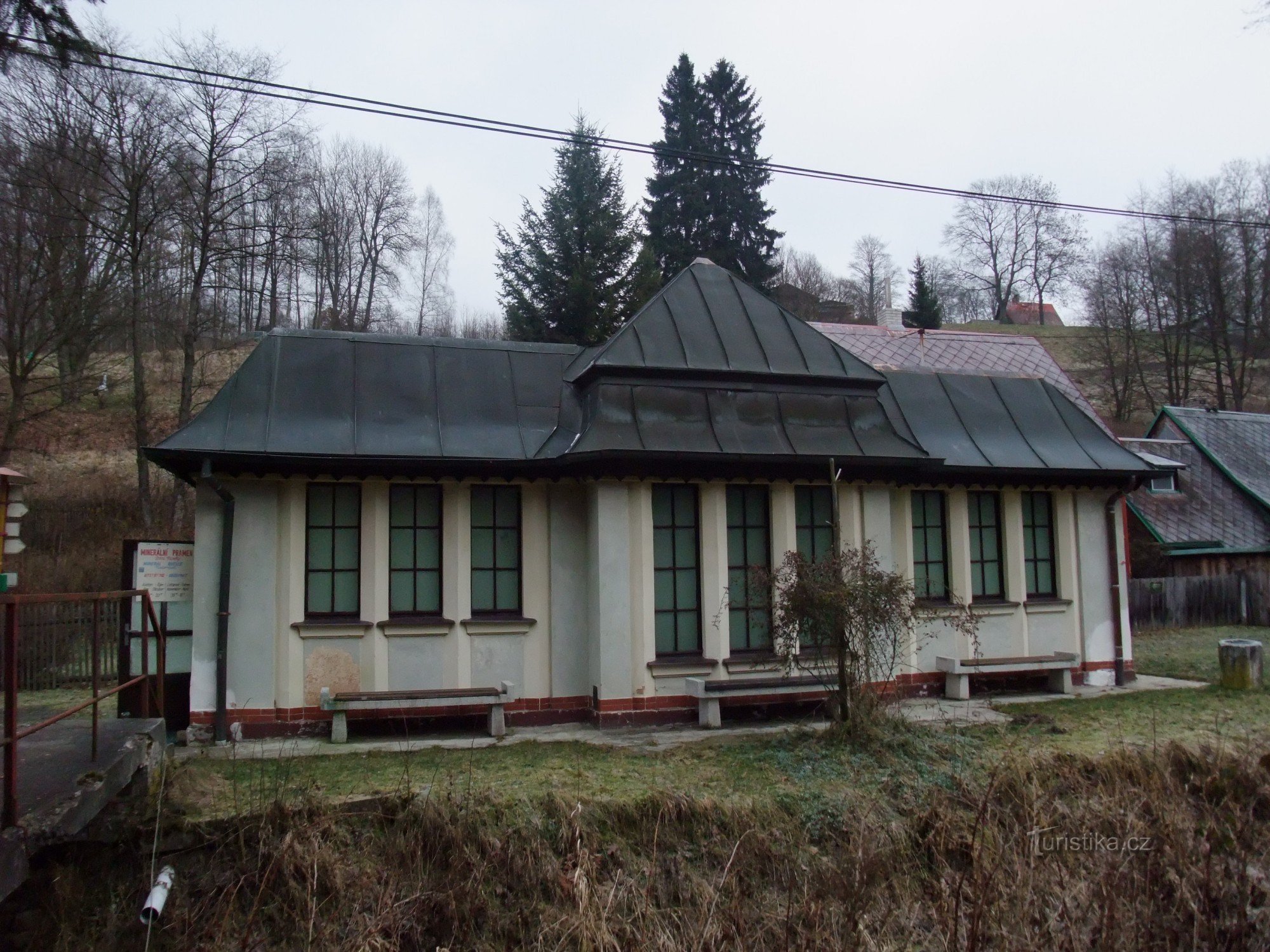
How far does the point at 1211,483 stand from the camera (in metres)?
23.7

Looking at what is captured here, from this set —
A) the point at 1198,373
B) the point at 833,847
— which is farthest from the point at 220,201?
the point at 1198,373

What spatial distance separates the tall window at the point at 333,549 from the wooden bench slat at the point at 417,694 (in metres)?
1.01

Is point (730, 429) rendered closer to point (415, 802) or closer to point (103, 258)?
point (415, 802)

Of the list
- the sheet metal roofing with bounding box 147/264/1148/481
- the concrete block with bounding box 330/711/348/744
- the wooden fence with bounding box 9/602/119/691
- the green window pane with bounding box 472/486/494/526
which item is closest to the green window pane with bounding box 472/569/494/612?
the green window pane with bounding box 472/486/494/526

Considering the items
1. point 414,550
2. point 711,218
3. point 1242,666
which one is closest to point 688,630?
point 414,550

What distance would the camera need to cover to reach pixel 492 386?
11.9m

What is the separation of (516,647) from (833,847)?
4.81 m

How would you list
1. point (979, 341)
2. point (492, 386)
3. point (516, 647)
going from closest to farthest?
1. point (516, 647)
2. point (492, 386)
3. point (979, 341)

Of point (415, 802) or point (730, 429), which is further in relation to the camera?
point (730, 429)

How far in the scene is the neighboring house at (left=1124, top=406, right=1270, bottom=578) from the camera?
2209 cm

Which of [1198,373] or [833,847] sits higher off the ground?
[1198,373]

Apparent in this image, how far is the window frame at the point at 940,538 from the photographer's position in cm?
1262

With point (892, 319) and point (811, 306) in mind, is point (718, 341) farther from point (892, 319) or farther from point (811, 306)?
point (811, 306)

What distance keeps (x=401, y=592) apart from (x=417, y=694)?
A: 1.28 meters
